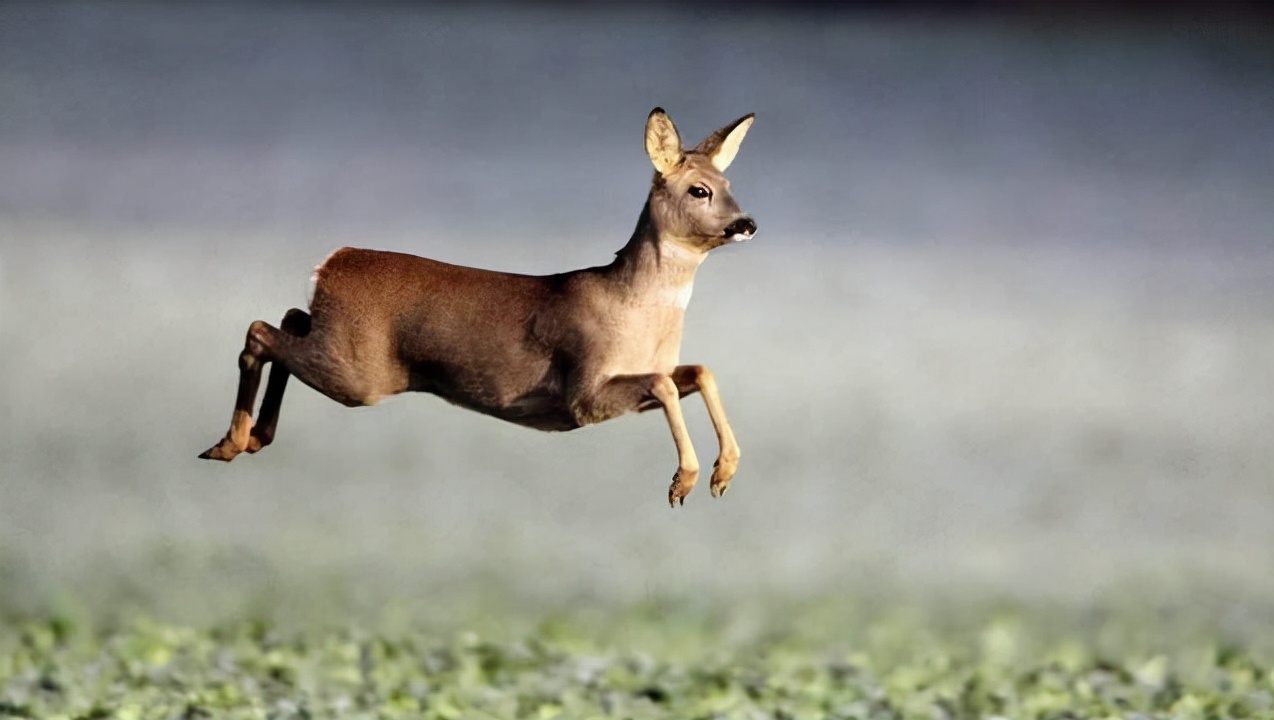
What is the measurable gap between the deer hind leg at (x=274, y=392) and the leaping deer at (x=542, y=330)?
11 mm

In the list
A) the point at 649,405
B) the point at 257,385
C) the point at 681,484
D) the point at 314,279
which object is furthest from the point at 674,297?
the point at 257,385

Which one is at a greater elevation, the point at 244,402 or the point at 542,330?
the point at 542,330

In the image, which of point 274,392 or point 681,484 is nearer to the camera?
point 681,484

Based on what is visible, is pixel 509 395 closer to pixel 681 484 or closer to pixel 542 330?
pixel 542 330

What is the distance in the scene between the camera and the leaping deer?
2.57m

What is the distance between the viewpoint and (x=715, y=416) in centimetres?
258

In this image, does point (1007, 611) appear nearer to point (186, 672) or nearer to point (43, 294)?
point (186, 672)

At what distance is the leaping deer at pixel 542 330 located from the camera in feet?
8.43

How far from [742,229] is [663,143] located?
164 mm

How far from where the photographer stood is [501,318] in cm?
266

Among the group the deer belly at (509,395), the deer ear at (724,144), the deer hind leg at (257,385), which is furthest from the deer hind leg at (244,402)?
the deer ear at (724,144)

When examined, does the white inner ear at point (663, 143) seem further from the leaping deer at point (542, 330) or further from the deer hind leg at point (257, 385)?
the deer hind leg at point (257, 385)

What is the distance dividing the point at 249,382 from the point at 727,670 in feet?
11.3

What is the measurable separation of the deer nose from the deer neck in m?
0.12
